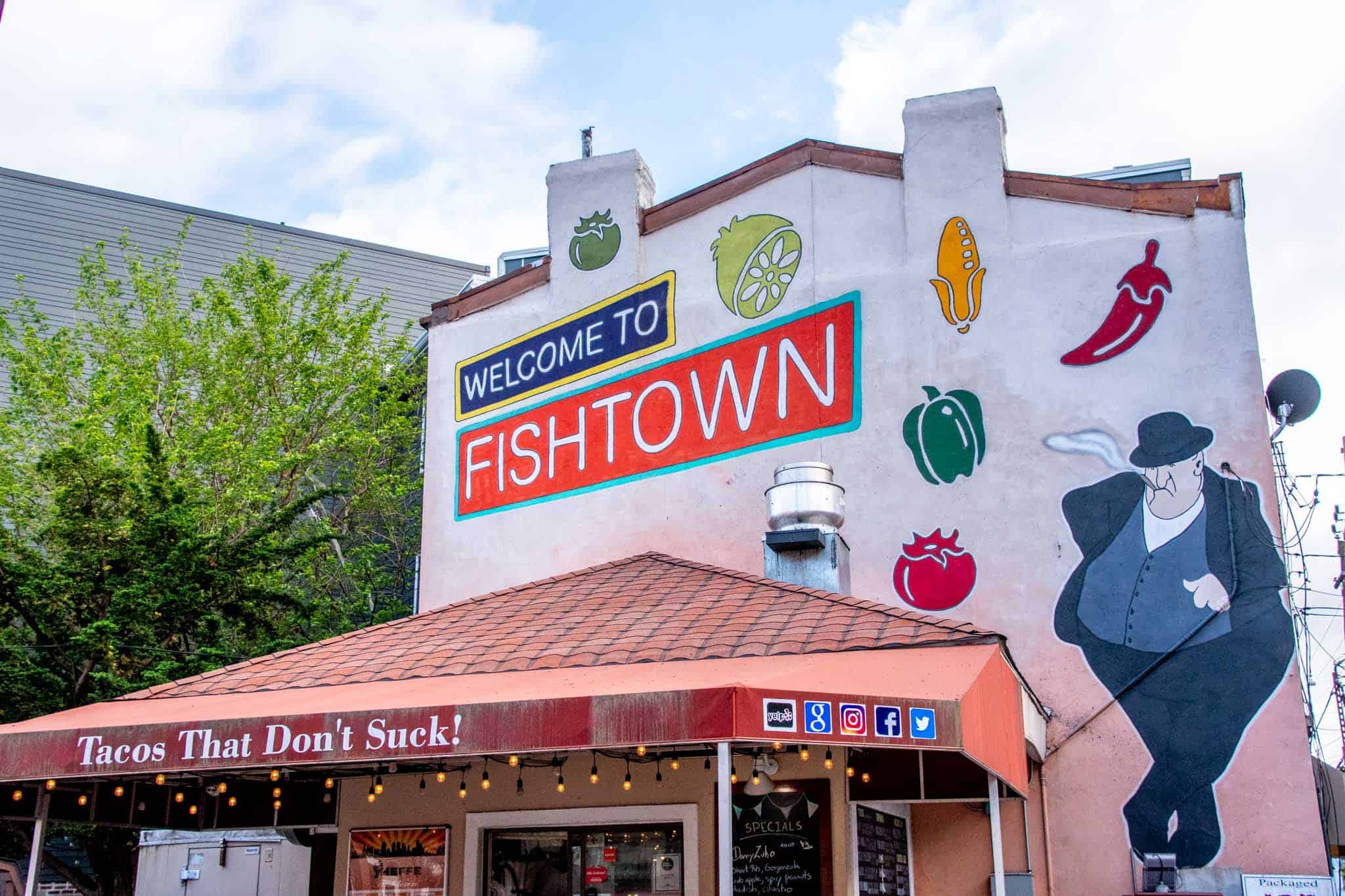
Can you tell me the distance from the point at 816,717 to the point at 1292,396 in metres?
5.56

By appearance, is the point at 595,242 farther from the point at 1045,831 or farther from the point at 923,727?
the point at 923,727

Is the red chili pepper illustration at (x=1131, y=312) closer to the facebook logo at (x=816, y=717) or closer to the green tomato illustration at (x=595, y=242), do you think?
the facebook logo at (x=816, y=717)

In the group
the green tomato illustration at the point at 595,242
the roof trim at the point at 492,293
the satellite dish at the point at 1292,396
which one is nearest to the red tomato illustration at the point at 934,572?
the satellite dish at the point at 1292,396

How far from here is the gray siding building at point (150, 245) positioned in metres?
25.6

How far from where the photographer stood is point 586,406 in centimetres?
1334

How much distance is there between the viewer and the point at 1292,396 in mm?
9703

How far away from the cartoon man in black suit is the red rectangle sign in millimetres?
2515

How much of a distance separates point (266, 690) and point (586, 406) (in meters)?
5.31

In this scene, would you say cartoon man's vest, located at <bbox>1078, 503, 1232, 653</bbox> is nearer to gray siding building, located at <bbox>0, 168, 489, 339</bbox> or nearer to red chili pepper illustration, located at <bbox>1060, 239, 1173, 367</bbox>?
red chili pepper illustration, located at <bbox>1060, 239, 1173, 367</bbox>

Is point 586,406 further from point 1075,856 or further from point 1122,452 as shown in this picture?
point 1075,856

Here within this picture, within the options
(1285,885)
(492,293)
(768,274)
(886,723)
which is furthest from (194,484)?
(1285,885)

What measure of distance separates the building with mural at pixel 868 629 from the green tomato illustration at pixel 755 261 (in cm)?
4

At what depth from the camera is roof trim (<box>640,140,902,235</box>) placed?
38.0ft

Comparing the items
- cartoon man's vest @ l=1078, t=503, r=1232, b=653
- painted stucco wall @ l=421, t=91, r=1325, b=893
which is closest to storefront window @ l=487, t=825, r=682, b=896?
painted stucco wall @ l=421, t=91, r=1325, b=893
